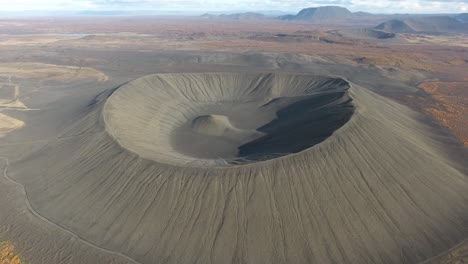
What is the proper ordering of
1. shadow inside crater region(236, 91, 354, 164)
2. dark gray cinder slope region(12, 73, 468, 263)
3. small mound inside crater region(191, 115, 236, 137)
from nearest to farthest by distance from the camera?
dark gray cinder slope region(12, 73, 468, 263) → shadow inside crater region(236, 91, 354, 164) → small mound inside crater region(191, 115, 236, 137)

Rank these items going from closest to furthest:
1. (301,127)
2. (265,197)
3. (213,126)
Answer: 1. (265,197)
2. (301,127)
3. (213,126)

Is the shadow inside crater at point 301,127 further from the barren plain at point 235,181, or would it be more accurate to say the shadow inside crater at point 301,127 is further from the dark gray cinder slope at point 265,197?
the dark gray cinder slope at point 265,197

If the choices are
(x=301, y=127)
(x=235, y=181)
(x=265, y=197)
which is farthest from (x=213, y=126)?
(x=265, y=197)

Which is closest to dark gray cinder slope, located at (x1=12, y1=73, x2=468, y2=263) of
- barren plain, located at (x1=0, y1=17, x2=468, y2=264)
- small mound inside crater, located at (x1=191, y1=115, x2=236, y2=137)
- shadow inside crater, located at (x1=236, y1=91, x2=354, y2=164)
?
barren plain, located at (x1=0, y1=17, x2=468, y2=264)

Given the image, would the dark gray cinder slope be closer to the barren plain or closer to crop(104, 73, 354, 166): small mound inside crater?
the barren plain

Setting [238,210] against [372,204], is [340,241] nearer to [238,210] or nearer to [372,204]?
[372,204]

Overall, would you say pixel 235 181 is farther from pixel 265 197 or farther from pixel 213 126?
pixel 213 126
